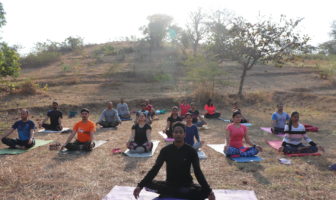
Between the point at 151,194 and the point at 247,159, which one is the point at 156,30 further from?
the point at 151,194

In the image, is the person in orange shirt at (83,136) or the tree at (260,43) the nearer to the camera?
the person in orange shirt at (83,136)

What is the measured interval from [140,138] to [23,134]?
318cm

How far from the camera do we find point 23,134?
301 inches

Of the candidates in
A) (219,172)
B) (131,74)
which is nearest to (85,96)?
(131,74)

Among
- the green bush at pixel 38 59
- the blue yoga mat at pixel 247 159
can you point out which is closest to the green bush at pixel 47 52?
the green bush at pixel 38 59

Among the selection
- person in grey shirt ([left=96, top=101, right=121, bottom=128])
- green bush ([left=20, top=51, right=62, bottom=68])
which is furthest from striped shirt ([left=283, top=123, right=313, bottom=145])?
green bush ([left=20, top=51, right=62, bottom=68])

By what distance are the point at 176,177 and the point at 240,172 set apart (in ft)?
7.53

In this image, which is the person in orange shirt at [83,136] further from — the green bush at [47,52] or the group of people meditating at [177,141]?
the green bush at [47,52]

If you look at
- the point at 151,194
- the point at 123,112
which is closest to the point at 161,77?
the point at 123,112

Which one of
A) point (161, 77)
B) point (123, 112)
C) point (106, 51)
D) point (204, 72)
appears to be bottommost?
point (123, 112)

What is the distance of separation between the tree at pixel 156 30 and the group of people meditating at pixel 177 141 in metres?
21.5

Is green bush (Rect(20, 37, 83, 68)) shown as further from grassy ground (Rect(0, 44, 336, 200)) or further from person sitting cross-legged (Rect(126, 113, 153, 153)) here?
person sitting cross-legged (Rect(126, 113, 153, 153))

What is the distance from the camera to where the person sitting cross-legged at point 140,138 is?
723cm

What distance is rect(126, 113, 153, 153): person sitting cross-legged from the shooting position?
23.7 feet
